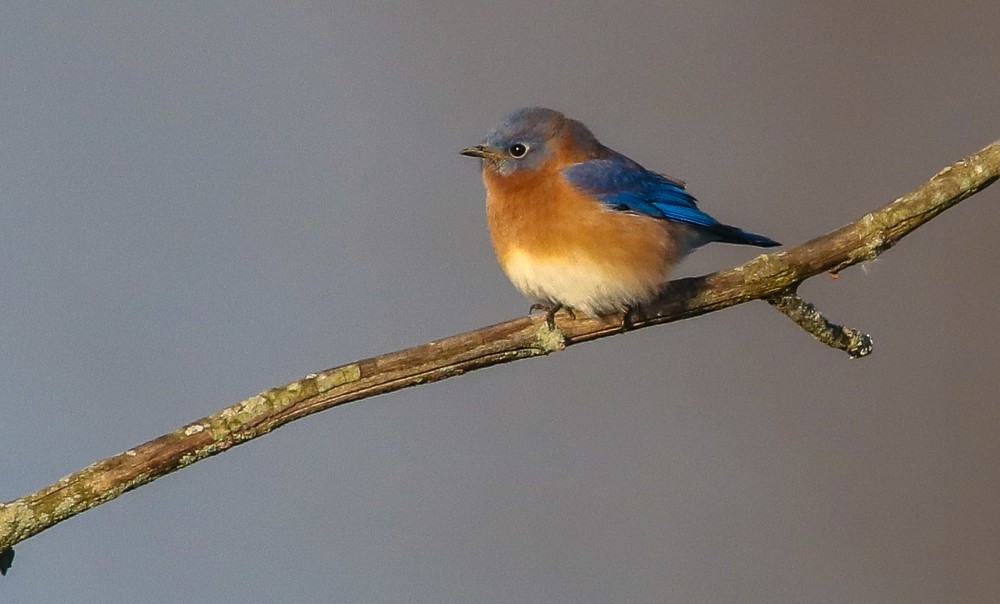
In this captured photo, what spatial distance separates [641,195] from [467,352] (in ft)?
3.12

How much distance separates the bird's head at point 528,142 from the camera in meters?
2.82

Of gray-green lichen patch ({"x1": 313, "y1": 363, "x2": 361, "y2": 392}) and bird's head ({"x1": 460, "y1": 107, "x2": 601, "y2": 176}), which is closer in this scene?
gray-green lichen patch ({"x1": 313, "y1": 363, "x2": 361, "y2": 392})

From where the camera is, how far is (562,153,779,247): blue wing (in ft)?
8.91

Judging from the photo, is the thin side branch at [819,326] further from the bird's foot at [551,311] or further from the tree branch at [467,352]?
the bird's foot at [551,311]

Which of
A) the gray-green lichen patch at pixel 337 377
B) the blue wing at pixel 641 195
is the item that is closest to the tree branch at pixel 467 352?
the gray-green lichen patch at pixel 337 377

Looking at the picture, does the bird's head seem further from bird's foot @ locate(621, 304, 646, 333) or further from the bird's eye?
bird's foot @ locate(621, 304, 646, 333)

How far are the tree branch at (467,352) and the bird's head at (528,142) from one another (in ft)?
2.14

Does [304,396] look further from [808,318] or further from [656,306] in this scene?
[808,318]

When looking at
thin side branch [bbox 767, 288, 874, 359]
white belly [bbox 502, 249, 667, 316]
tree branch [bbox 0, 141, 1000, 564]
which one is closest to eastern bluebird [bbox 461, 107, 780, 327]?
white belly [bbox 502, 249, 667, 316]

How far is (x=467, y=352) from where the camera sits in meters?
2.03

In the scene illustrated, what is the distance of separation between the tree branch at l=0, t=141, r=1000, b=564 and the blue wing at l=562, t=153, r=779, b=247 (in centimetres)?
46

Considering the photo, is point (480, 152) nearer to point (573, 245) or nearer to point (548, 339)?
point (573, 245)

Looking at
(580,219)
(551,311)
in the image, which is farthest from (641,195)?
(551,311)

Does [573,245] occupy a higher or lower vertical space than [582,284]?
higher
